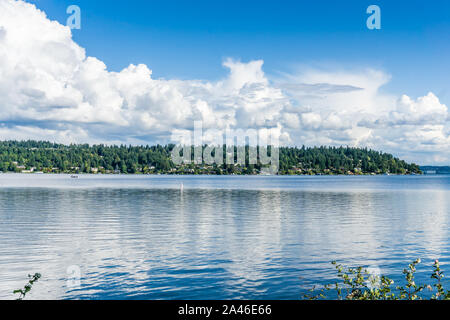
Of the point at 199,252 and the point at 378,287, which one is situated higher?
the point at 378,287

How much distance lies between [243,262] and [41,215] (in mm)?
36976

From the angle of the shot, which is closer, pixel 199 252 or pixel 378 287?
pixel 378 287

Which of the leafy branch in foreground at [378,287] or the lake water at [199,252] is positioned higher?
the leafy branch in foreground at [378,287]

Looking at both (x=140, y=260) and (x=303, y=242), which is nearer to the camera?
(x=140, y=260)

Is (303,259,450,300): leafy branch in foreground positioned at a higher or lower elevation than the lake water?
higher

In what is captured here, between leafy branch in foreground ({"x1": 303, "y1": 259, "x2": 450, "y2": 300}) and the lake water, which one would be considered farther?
the lake water

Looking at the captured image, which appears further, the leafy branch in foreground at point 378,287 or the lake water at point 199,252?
the lake water at point 199,252

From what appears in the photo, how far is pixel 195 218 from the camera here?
53594mm
